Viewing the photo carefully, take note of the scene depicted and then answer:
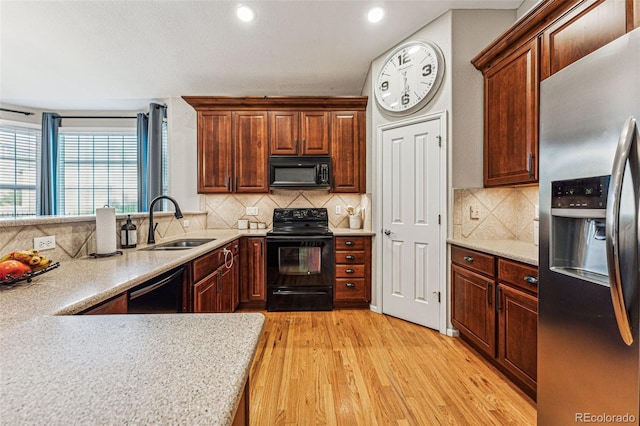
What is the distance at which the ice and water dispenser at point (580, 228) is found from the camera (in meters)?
1.00

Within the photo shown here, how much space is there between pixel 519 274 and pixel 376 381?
113cm

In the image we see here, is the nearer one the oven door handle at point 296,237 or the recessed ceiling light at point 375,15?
the recessed ceiling light at point 375,15

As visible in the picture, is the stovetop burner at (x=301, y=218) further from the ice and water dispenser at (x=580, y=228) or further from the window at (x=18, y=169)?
the window at (x=18, y=169)

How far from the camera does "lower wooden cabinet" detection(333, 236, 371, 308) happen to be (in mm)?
2988

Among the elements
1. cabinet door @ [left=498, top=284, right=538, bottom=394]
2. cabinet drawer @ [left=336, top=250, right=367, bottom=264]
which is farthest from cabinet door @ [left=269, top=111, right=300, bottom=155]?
cabinet door @ [left=498, top=284, right=538, bottom=394]

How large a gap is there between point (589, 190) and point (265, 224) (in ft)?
10.4

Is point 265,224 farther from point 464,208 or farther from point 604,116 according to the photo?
point 604,116

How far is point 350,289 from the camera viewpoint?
118 inches

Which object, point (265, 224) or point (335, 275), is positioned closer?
point (335, 275)

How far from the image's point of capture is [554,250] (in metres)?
1.16

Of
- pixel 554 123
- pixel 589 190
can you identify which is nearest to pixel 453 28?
pixel 554 123

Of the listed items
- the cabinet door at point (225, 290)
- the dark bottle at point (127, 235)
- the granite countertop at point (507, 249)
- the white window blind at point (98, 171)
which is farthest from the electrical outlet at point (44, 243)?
the white window blind at point (98, 171)

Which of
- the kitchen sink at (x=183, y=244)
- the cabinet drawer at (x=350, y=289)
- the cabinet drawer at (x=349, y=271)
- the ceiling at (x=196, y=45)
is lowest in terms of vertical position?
the cabinet drawer at (x=350, y=289)

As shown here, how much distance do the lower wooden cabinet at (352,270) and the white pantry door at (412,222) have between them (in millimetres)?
217
